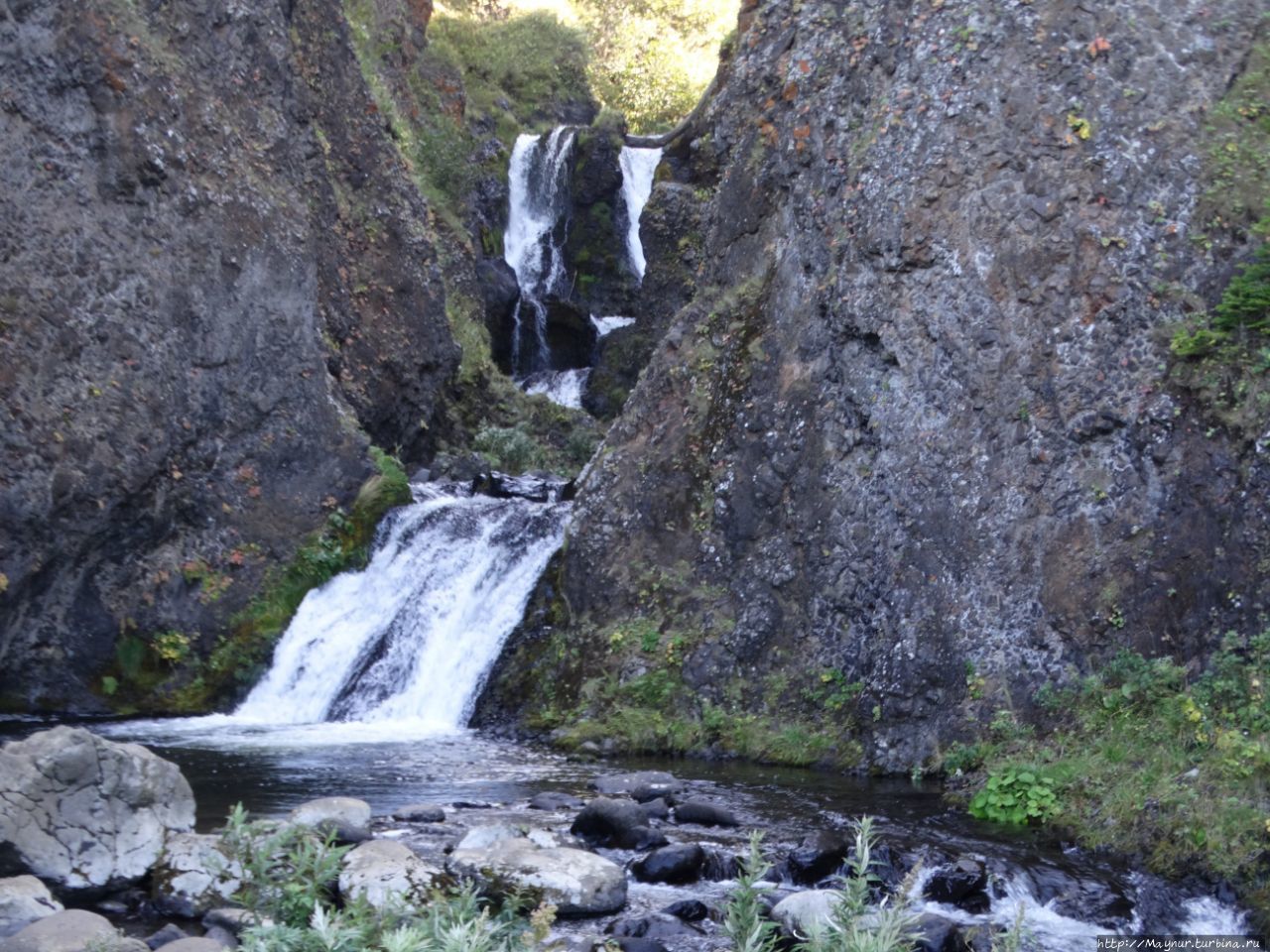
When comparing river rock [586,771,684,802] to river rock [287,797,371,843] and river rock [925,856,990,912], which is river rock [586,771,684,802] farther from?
river rock [925,856,990,912]

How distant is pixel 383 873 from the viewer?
23.7 ft

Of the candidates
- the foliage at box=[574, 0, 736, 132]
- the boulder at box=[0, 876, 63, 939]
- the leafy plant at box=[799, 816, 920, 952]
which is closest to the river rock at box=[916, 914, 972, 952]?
the leafy plant at box=[799, 816, 920, 952]

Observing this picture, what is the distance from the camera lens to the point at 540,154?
31547 mm

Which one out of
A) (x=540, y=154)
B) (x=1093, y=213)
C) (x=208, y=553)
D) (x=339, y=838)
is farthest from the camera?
(x=540, y=154)

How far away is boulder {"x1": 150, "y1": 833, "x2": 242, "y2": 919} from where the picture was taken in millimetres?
7355

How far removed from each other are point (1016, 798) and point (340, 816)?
5313mm

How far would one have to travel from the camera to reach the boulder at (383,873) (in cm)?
704

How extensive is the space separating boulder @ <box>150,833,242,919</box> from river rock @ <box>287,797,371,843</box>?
0.72 m

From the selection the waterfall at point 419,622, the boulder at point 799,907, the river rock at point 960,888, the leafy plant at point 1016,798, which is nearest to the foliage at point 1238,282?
the leafy plant at point 1016,798

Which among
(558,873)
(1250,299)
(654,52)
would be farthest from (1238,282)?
(654,52)

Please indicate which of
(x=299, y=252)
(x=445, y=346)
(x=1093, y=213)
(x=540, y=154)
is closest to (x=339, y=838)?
(x=1093, y=213)

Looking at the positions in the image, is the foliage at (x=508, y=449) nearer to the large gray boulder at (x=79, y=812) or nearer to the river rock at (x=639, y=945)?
the large gray boulder at (x=79, y=812)

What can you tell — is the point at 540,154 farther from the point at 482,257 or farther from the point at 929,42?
the point at 929,42

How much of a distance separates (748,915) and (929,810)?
6.46 metres
